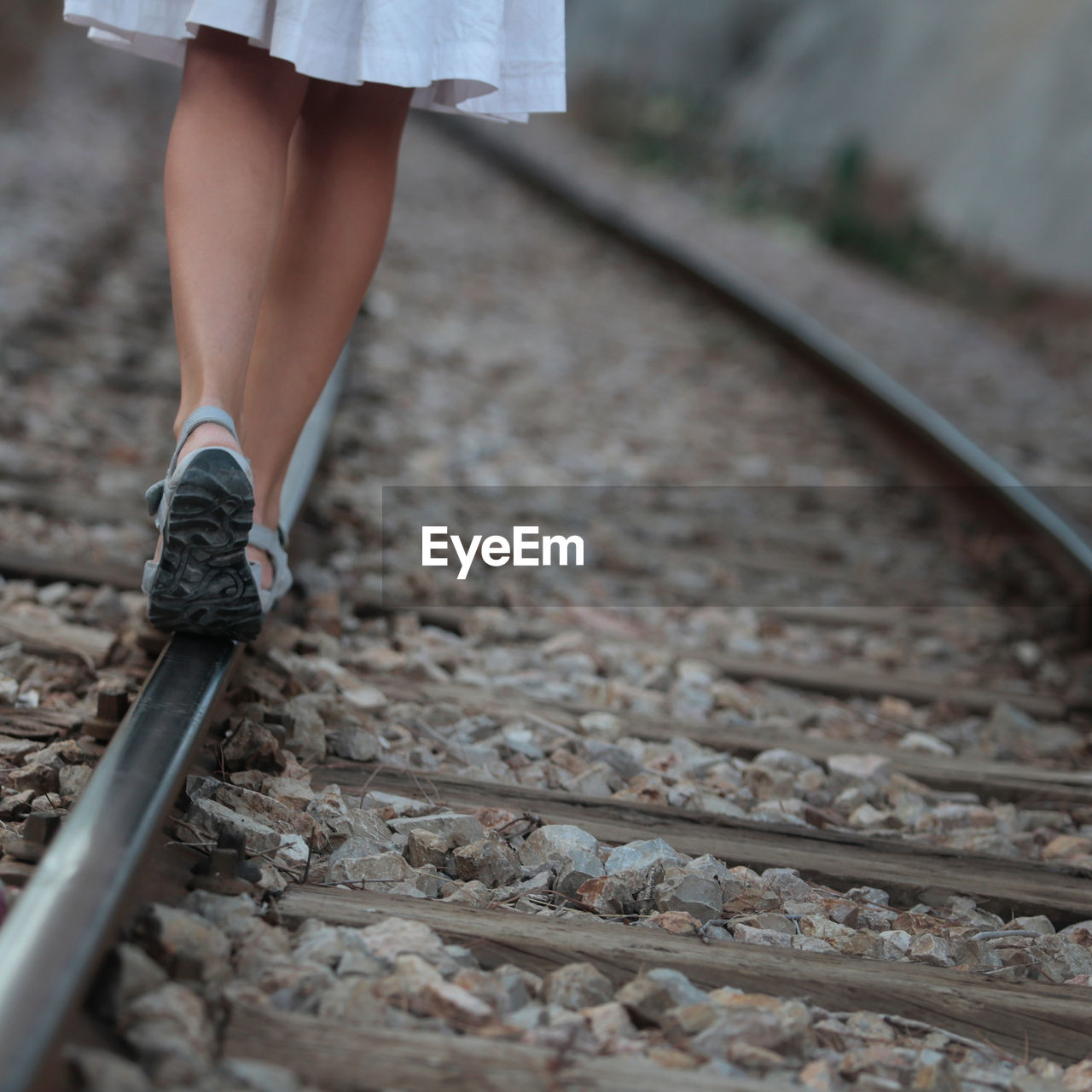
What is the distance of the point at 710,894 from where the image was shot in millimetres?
1328

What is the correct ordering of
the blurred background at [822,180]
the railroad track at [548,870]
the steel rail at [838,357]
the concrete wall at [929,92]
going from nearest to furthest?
the railroad track at [548,870], the steel rail at [838,357], the blurred background at [822,180], the concrete wall at [929,92]

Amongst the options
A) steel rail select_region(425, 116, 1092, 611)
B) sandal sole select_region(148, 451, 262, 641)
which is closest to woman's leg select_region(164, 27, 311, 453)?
sandal sole select_region(148, 451, 262, 641)

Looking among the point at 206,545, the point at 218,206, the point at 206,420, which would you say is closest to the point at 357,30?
the point at 218,206

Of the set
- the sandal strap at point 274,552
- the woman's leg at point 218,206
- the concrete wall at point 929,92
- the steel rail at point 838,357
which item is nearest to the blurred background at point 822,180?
the concrete wall at point 929,92

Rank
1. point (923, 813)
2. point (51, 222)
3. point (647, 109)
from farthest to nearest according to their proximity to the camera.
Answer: point (647, 109) → point (51, 222) → point (923, 813)

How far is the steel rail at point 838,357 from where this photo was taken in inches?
120

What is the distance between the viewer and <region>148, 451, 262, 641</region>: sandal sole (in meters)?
1.27

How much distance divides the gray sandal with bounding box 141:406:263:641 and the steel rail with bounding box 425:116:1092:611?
2122 mm

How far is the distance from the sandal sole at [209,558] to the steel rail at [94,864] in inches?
2.1

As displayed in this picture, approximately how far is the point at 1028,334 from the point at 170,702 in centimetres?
709

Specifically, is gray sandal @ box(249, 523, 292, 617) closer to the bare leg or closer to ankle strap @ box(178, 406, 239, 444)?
the bare leg

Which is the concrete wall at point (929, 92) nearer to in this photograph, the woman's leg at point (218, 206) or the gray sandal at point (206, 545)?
the woman's leg at point (218, 206)

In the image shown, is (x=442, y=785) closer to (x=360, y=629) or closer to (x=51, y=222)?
(x=360, y=629)

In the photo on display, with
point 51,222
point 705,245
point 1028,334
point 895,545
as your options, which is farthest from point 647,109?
point 895,545
